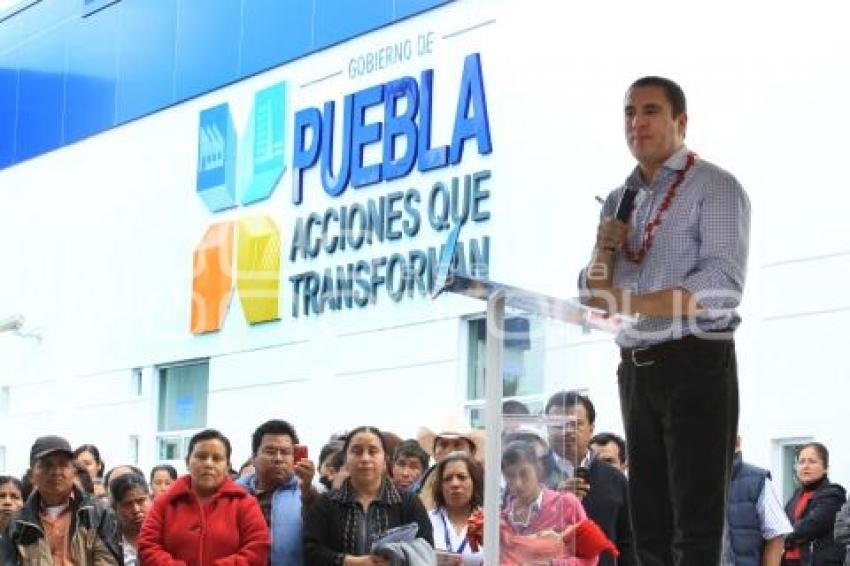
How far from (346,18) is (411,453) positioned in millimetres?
11073

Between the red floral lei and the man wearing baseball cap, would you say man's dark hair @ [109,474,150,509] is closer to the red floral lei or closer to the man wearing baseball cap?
the man wearing baseball cap

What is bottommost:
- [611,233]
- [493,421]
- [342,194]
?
[493,421]

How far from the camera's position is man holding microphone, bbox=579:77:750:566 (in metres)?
3.70

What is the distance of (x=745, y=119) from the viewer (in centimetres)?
1295

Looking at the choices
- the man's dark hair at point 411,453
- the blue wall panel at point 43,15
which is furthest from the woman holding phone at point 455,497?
the blue wall panel at point 43,15

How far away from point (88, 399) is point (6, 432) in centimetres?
217

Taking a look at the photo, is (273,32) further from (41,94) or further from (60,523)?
(60,523)

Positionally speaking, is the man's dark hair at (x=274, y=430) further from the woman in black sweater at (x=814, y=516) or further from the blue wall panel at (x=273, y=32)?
the blue wall panel at (x=273, y=32)

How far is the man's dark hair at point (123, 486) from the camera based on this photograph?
8.02 m

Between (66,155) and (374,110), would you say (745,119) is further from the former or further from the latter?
(66,155)

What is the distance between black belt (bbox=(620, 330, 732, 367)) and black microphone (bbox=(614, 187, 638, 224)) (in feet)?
0.96

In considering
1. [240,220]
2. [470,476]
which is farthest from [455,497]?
[240,220]

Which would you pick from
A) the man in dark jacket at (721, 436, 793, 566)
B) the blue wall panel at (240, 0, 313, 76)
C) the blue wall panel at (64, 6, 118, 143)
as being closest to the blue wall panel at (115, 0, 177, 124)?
the blue wall panel at (64, 6, 118, 143)

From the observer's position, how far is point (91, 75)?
23297mm
